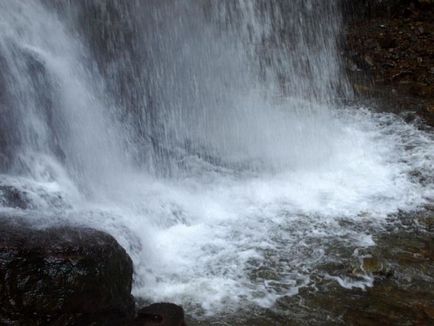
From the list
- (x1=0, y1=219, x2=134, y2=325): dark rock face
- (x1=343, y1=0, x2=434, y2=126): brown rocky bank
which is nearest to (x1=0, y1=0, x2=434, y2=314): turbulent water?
(x1=0, y1=219, x2=134, y2=325): dark rock face

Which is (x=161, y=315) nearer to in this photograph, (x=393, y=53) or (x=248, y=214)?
(x=248, y=214)

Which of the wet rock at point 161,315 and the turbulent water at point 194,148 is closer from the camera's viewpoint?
the wet rock at point 161,315

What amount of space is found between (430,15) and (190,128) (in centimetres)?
761

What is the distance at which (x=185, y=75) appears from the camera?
35.1ft

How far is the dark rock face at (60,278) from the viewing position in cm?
381

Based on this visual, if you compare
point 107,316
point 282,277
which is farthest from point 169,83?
point 107,316

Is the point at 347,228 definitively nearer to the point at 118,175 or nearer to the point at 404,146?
the point at 404,146

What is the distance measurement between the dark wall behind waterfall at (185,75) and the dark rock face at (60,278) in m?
2.35

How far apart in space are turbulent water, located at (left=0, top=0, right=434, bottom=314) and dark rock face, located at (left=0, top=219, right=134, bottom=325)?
1.51ft

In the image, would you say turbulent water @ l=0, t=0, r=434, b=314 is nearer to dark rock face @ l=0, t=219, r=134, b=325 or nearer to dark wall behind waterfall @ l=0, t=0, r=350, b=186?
dark wall behind waterfall @ l=0, t=0, r=350, b=186

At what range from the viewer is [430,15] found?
12.9 m

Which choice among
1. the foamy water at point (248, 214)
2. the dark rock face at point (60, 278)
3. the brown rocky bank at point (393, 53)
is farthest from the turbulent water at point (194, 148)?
the brown rocky bank at point (393, 53)

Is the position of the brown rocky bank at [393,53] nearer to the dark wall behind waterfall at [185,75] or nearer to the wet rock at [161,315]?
the dark wall behind waterfall at [185,75]

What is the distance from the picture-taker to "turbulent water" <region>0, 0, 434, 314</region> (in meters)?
5.98
